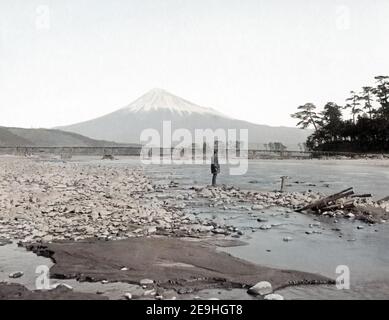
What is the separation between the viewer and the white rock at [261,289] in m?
6.42

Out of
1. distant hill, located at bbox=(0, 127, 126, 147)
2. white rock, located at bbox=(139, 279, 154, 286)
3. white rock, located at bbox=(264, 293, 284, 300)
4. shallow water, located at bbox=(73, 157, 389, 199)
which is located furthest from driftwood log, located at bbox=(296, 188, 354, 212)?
distant hill, located at bbox=(0, 127, 126, 147)

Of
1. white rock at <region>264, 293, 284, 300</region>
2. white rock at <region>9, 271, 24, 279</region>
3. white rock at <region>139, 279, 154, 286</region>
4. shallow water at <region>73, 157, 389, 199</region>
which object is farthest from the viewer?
shallow water at <region>73, 157, 389, 199</region>

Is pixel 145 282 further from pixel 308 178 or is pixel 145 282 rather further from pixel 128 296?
pixel 308 178

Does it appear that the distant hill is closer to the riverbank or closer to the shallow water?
the shallow water

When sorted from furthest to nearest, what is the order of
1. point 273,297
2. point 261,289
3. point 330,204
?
1. point 330,204
2. point 261,289
3. point 273,297

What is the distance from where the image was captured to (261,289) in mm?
6496

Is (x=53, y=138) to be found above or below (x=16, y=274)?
above

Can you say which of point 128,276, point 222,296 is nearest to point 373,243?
point 222,296

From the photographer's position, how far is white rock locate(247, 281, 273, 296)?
253 inches

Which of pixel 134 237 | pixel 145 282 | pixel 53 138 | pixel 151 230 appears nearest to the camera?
pixel 145 282

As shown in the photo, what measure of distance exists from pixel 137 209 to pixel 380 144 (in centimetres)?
5343

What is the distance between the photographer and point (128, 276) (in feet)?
23.2

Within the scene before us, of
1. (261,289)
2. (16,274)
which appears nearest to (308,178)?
(261,289)

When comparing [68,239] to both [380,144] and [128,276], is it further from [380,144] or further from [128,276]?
[380,144]
